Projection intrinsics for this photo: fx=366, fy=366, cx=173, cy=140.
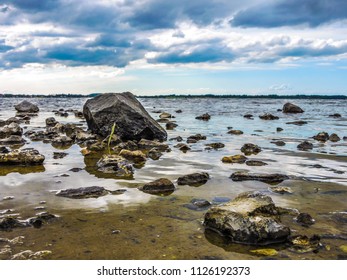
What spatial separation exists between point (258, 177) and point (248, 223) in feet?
10.1

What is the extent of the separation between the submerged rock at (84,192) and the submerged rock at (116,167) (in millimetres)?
1324

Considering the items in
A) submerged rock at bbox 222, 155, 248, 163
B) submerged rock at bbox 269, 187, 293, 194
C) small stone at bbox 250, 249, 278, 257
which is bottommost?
small stone at bbox 250, 249, 278, 257

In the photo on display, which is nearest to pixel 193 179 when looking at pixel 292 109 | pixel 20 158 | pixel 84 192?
pixel 84 192

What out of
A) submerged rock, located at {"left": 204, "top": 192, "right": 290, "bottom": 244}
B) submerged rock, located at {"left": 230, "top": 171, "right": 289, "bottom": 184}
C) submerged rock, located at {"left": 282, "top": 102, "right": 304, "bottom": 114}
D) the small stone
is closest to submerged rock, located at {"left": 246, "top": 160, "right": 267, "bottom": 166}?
submerged rock, located at {"left": 230, "top": 171, "right": 289, "bottom": 184}

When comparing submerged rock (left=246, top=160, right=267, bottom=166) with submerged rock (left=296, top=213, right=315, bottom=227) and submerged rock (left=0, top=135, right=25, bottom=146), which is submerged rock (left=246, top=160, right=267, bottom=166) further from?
submerged rock (left=0, top=135, right=25, bottom=146)

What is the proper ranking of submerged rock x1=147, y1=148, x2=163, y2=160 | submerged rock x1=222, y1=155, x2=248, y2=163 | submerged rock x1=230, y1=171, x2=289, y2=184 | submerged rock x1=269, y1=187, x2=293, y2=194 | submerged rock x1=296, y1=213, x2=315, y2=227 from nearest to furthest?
submerged rock x1=296, y1=213, x2=315, y2=227 < submerged rock x1=269, y1=187, x2=293, y2=194 < submerged rock x1=230, y1=171, x2=289, y2=184 < submerged rock x1=222, y1=155, x2=248, y2=163 < submerged rock x1=147, y1=148, x2=163, y2=160

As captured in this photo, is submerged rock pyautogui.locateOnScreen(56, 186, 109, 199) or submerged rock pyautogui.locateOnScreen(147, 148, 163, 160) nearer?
submerged rock pyautogui.locateOnScreen(56, 186, 109, 199)

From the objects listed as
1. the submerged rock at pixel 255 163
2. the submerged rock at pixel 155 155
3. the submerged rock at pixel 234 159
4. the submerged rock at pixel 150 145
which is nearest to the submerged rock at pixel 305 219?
the submerged rock at pixel 255 163

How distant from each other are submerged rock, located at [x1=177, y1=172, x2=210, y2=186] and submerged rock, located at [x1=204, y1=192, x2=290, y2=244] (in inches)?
82.3

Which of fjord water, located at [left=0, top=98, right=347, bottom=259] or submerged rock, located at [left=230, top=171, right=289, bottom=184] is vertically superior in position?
submerged rock, located at [left=230, top=171, right=289, bottom=184]

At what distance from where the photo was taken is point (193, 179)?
6.98m

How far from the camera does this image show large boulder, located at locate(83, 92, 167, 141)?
535 inches

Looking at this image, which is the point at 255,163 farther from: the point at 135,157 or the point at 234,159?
the point at 135,157

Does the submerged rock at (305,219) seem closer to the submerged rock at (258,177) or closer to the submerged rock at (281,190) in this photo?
the submerged rock at (281,190)
